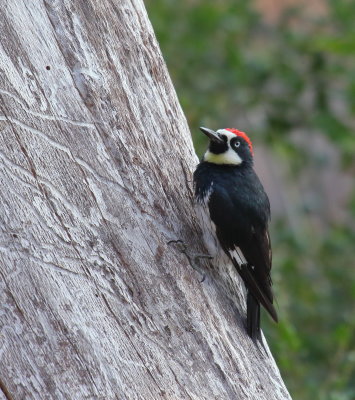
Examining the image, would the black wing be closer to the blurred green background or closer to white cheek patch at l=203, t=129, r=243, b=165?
white cheek patch at l=203, t=129, r=243, b=165

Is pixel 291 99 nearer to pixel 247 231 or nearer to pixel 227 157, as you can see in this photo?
pixel 227 157

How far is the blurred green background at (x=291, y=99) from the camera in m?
5.39

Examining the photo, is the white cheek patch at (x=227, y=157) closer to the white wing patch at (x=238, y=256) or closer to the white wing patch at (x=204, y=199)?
the white wing patch at (x=204, y=199)

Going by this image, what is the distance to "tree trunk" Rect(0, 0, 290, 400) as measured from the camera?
255cm

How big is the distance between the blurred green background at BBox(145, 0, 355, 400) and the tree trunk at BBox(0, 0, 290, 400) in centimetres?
203

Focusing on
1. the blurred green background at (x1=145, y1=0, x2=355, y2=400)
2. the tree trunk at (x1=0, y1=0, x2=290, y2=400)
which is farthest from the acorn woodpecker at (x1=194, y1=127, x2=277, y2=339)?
the blurred green background at (x1=145, y1=0, x2=355, y2=400)

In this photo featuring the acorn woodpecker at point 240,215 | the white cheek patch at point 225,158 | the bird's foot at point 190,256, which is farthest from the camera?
the white cheek patch at point 225,158

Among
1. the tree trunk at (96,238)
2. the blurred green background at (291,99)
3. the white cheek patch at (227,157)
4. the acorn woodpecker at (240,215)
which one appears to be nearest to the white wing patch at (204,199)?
the acorn woodpecker at (240,215)

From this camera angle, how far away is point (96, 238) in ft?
8.82

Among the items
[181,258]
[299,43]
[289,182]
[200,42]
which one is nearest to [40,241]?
[181,258]

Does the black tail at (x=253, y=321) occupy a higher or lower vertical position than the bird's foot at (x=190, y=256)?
lower

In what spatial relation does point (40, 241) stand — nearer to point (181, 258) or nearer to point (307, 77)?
point (181, 258)

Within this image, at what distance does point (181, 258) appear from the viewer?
283cm

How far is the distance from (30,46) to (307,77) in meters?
3.62
